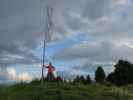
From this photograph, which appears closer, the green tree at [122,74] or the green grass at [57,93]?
the green grass at [57,93]

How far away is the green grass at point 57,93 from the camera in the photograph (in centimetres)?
2142

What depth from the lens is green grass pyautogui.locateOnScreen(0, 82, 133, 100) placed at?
21.4 m

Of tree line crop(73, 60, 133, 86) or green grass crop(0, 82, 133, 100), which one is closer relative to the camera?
green grass crop(0, 82, 133, 100)

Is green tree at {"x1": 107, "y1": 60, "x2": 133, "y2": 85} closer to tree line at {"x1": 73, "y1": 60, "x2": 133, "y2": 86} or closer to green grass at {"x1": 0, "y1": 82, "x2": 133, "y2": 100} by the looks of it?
tree line at {"x1": 73, "y1": 60, "x2": 133, "y2": 86}

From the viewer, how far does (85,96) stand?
22797 millimetres

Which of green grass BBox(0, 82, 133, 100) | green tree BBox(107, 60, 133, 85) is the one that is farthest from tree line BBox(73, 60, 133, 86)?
green grass BBox(0, 82, 133, 100)

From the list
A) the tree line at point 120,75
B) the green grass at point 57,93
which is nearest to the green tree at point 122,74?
the tree line at point 120,75

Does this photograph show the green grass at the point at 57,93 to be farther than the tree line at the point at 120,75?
No

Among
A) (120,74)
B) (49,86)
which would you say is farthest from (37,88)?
(120,74)

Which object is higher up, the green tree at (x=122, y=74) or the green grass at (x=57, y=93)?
the green tree at (x=122, y=74)

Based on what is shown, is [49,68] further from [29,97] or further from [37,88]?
[29,97]

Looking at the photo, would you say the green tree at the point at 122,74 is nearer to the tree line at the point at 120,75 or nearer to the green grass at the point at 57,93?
the tree line at the point at 120,75

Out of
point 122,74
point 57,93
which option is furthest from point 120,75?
point 57,93

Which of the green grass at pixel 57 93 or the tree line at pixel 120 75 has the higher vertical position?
the tree line at pixel 120 75
